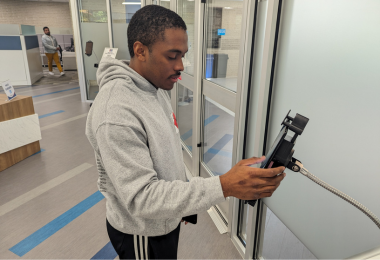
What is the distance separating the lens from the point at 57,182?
272cm

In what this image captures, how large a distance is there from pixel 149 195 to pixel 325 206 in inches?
30.3

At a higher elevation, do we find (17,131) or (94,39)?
(94,39)

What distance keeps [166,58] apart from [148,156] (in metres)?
0.34

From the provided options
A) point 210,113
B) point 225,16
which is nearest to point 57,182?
point 210,113

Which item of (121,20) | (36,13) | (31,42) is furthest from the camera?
(36,13)

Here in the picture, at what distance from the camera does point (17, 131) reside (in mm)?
3115

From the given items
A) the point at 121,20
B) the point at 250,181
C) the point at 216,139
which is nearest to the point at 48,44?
the point at 121,20

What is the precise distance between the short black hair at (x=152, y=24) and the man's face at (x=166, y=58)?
0.02 m

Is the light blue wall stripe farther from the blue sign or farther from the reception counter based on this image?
the reception counter

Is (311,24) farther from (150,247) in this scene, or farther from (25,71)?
(25,71)

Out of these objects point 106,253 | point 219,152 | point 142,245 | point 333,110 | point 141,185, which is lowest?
point 106,253

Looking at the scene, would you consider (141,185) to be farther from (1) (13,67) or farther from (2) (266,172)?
(1) (13,67)

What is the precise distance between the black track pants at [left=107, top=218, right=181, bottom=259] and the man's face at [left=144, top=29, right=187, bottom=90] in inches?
24.0

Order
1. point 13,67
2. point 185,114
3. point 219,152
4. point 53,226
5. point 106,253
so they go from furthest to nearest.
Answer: point 13,67, point 185,114, point 219,152, point 53,226, point 106,253
